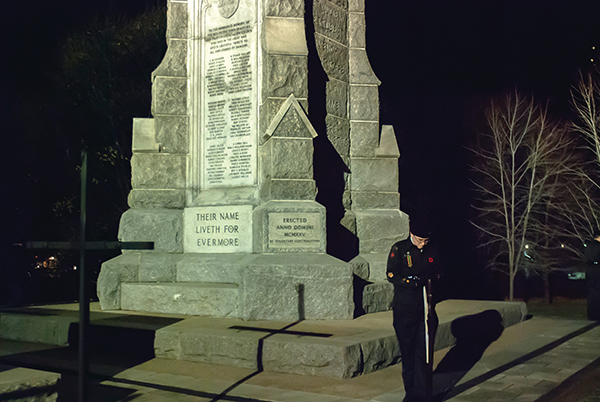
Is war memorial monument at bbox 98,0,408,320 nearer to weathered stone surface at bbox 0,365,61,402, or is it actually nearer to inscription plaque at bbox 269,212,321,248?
inscription plaque at bbox 269,212,321,248

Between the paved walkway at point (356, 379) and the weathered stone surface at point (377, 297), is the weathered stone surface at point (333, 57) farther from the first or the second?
the paved walkway at point (356, 379)

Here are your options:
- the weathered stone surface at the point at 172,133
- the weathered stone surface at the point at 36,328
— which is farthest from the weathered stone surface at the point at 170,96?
the weathered stone surface at the point at 36,328

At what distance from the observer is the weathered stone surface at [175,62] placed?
34.4 ft

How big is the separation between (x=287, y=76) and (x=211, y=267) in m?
3.29

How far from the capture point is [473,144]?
81.7 ft

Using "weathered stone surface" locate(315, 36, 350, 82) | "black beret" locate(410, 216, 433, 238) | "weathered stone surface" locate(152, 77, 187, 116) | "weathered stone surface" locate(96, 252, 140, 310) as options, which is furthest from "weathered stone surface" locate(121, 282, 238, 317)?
"weathered stone surface" locate(315, 36, 350, 82)

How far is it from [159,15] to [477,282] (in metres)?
18.1

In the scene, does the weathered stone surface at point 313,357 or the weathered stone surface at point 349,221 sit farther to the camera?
the weathered stone surface at point 349,221

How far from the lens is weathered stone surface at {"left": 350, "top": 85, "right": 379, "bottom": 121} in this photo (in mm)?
11227

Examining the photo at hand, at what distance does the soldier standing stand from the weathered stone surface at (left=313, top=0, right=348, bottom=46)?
6.02 metres

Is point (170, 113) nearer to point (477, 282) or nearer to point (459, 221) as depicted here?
point (459, 221)

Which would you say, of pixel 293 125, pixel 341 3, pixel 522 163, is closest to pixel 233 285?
pixel 293 125

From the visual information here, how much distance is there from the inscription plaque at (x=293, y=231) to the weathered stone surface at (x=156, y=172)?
2.43 metres

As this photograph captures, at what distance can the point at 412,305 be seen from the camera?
5.57 metres
